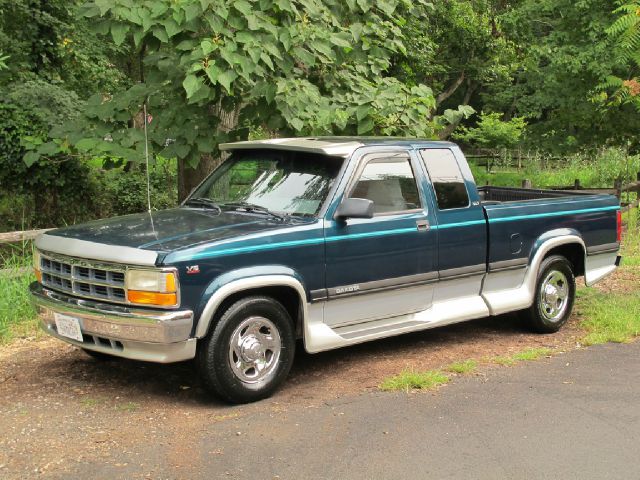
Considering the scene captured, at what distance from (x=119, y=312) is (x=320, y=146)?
2136 mm

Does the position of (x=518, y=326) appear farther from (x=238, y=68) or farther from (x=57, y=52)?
(x=57, y=52)

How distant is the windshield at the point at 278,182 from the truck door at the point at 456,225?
1074 millimetres

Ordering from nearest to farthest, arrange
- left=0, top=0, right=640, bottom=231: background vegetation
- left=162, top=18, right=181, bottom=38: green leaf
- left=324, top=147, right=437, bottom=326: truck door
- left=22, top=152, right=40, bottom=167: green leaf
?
left=324, top=147, right=437, bottom=326: truck door < left=162, top=18, right=181, bottom=38: green leaf < left=0, top=0, right=640, bottom=231: background vegetation < left=22, top=152, right=40, bottom=167: green leaf

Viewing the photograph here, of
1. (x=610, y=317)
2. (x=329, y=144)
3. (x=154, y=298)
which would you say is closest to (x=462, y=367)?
(x=329, y=144)

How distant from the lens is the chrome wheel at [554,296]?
798 centimetres

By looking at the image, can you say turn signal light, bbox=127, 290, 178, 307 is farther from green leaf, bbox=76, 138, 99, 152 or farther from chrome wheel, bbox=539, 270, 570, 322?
chrome wheel, bbox=539, 270, 570, 322

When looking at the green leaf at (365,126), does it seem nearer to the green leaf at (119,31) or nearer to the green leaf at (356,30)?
the green leaf at (356,30)

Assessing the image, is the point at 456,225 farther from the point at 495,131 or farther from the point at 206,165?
the point at 495,131

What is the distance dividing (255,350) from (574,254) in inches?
165

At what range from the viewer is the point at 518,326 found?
322 inches

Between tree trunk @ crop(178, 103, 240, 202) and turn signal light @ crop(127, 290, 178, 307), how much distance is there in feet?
12.1

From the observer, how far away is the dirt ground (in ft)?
15.6

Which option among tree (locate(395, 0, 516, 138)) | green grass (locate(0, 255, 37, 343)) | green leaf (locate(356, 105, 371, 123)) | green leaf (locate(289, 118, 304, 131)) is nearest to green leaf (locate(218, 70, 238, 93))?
green leaf (locate(289, 118, 304, 131))

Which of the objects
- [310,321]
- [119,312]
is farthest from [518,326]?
[119,312]
